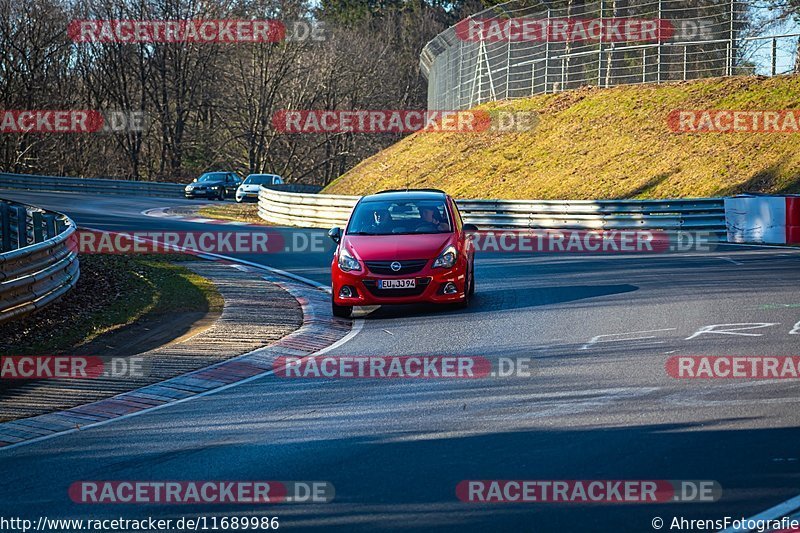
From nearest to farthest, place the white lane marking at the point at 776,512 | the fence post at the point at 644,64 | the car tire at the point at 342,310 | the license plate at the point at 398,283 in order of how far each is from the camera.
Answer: the white lane marking at the point at 776,512, the license plate at the point at 398,283, the car tire at the point at 342,310, the fence post at the point at 644,64

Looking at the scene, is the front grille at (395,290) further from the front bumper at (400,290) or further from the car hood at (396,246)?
the car hood at (396,246)

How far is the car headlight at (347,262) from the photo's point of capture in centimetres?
1396

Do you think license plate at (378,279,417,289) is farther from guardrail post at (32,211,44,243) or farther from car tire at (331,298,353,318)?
guardrail post at (32,211,44,243)

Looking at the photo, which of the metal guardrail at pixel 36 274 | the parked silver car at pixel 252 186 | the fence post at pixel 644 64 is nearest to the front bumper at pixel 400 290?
the metal guardrail at pixel 36 274

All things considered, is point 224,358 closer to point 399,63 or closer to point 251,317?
point 251,317

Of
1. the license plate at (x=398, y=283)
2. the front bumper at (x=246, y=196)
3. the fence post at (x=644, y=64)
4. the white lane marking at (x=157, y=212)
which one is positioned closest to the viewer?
the license plate at (x=398, y=283)

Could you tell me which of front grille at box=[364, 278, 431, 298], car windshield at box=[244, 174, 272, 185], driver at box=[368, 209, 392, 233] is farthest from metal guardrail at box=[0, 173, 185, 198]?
front grille at box=[364, 278, 431, 298]

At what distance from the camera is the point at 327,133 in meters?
68.6

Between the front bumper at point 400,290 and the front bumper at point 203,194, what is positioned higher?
the front bumper at point 203,194

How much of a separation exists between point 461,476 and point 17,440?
3622mm

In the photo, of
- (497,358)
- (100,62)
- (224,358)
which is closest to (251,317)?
(224,358)

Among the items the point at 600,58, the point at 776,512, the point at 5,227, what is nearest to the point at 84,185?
the point at 600,58

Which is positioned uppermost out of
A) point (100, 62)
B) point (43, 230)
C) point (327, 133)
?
point (100, 62)

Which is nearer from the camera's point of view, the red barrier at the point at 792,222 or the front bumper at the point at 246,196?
the red barrier at the point at 792,222
